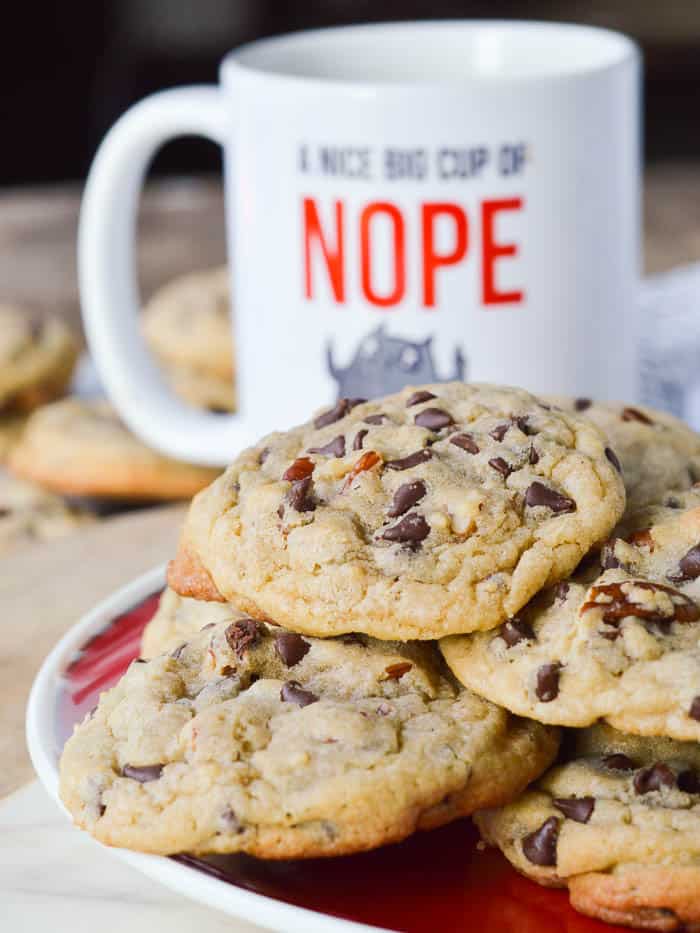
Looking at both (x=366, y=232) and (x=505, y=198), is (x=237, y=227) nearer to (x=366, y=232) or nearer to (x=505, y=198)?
(x=366, y=232)

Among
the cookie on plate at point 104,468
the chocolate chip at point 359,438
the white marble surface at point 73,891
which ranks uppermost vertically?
the chocolate chip at point 359,438

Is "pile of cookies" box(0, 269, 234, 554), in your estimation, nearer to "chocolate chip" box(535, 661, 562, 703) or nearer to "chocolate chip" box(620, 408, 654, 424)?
"chocolate chip" box(620, 408, 654, 424)

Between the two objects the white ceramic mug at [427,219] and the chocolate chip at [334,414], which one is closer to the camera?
the chocolate chip at [334,414]

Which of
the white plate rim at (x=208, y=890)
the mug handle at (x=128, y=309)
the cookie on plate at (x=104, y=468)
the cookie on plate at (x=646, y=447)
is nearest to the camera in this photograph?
the white plate rim at (x=208, y=890)

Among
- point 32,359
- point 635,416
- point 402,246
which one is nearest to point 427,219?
point 402,246

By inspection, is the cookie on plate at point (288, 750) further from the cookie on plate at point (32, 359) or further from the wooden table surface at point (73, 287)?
the cookie on plate at point (32, 359)

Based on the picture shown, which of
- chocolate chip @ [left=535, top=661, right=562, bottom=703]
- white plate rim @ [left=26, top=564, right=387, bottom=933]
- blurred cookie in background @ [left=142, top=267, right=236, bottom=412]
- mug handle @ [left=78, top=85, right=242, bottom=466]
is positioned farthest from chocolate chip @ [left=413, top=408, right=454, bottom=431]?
blurred cookie in background @ [left=142, top=267, right=236, bottom=412]

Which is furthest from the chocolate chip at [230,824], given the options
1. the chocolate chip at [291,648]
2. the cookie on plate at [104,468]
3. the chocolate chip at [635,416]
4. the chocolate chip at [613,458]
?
the cookie on plate at [104,468]
